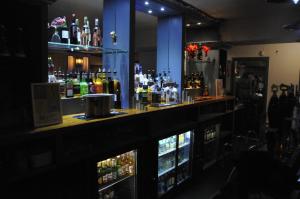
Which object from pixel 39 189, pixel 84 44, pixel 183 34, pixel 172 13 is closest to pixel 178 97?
pixel 183 34

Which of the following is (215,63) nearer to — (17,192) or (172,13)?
(172,13)

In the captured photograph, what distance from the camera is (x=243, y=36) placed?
17.0 ft

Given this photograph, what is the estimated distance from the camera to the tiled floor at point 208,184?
3519 millimetres

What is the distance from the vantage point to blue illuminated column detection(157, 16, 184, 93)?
3.91 meters

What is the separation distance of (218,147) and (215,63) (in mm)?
1646

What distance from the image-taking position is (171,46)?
3.99m

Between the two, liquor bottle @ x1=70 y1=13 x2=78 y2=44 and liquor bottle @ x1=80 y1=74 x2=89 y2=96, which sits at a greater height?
liquor bottle @ x1=70 y1=13 x2=78 y2=44

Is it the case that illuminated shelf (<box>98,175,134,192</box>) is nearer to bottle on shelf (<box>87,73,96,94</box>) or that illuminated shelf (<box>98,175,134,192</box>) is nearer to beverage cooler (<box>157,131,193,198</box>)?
beverage cooler (<box>157,131,193,198</box>)

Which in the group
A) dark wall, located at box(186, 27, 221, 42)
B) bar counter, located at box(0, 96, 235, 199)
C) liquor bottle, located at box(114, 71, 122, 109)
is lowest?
bar counter, located at box(0, 96, 235, 199)

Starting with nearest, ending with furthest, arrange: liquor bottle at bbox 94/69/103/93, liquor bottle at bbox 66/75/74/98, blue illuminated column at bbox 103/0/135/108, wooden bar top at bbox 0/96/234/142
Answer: wooden bar top at bbox 0/96/234/142 → liquor bottle at bbox 66/75/74/98 → liquor bottle at bbox 94/69/103/93 → blue illuminated column at bbox 103/0/135/108

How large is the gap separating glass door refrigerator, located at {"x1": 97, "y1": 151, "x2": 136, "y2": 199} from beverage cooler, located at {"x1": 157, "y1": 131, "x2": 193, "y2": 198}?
1.54 ft

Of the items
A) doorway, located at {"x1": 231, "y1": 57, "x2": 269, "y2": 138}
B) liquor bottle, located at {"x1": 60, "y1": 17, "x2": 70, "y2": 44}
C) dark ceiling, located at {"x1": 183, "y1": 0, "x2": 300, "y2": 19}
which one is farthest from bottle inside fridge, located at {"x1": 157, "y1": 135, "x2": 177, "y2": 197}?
doorway, located at {"x1": 231, "y1": 57, "x2": 269, "y2": 138}

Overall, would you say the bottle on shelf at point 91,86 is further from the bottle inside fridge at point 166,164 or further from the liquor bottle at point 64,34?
the bottle inside fridge at point 166,164

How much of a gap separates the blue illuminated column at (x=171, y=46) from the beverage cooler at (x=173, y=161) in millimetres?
819
